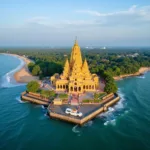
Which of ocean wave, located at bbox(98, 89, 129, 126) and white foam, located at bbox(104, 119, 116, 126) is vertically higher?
ocean wave, located at bbox(98, 89, 129, 126)

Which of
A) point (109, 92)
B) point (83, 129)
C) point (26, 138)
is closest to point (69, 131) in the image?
point (83, 129)

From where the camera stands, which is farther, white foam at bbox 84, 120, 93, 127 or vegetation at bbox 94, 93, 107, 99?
vegetation at bbox 94, 93, 107, 99

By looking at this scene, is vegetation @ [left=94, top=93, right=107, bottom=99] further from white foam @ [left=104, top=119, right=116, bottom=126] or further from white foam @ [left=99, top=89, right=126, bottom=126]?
white foam @ [left=104, top=119, right=116, bottom=126]

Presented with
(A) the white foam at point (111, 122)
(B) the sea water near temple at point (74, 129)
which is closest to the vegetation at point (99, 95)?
(B) the sea water near temple at point (74, 129)

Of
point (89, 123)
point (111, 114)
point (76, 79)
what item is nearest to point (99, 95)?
point (76, 79)

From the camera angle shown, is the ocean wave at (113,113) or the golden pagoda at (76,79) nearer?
the ocean wave at (113,113)

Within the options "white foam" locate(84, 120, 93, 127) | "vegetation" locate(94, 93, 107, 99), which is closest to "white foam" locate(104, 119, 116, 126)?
"white foam" locate(84, 120, 93, 127)

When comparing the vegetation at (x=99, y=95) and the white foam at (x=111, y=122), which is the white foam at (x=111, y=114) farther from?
the vegetation at (x=99, y=95)
